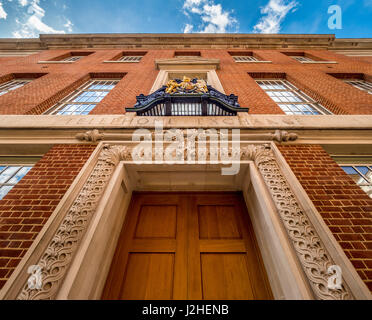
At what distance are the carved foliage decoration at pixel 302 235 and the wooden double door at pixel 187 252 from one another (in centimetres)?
78

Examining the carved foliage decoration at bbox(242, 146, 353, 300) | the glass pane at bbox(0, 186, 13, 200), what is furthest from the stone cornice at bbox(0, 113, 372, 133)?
the glass pane at bbox(0, 186, 13, 200)

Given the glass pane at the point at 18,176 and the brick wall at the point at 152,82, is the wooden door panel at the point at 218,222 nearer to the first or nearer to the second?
the brick wall at the point at 152,82

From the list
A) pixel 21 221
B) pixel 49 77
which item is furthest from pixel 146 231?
pixel 49 77

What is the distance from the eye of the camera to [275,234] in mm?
1840

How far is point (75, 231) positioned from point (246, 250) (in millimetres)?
2385

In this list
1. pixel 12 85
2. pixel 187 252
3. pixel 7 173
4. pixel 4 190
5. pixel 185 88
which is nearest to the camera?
pixel 187 252

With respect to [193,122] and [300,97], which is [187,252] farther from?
[300,97]

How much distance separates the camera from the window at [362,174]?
8.61 ft

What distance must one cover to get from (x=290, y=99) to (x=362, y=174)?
3.61 meters

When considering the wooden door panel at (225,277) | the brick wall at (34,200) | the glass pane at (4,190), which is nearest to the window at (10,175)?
the glass pane at (4,190)

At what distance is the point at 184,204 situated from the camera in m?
2.94

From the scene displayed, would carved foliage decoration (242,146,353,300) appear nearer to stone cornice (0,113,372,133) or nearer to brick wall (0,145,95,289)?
stone cornice (0,113,372,133)

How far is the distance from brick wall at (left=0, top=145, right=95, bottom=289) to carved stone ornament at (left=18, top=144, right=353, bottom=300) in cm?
35

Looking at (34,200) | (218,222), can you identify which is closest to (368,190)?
(218,222)
